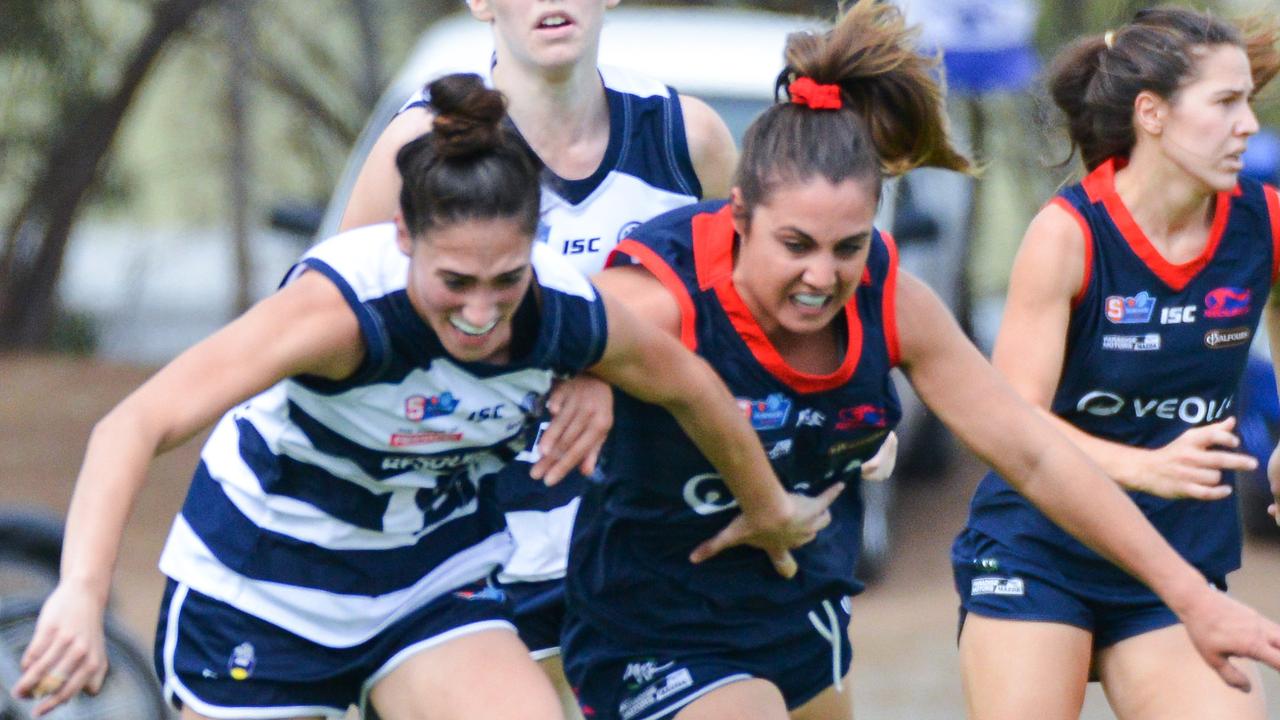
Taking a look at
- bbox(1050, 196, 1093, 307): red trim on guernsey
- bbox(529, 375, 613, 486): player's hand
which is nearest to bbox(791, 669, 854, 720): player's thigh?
bbox(529, 375, 613, 486): player's hand

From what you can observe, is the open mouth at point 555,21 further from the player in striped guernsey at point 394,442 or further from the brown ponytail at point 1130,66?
the brown ponytail at point 1130,66

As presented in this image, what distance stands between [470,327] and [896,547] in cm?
660

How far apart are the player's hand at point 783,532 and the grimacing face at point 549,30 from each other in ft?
3.49

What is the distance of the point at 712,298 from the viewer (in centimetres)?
348

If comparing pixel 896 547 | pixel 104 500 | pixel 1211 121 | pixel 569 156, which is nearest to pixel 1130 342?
pixel 1211 121

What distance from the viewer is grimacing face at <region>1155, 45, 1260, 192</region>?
3928 millimetres

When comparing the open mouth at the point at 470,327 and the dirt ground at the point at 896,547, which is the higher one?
the open mouth at the point at 470,327

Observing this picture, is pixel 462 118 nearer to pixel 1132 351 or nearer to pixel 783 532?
pixel 783 532

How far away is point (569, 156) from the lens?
13.5 feet

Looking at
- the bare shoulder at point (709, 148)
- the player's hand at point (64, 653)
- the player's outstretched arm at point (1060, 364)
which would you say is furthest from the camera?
the bare shoulder at point (709, 148)

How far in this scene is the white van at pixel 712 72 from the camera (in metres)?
7.38

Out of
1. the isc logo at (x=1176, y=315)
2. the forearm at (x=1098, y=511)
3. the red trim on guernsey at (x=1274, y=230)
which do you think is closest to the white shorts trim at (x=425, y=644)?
the forearm at (x=1098, y=511)

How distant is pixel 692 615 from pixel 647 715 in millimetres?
206

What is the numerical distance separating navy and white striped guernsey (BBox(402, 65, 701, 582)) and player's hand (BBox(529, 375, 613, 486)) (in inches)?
27.6
